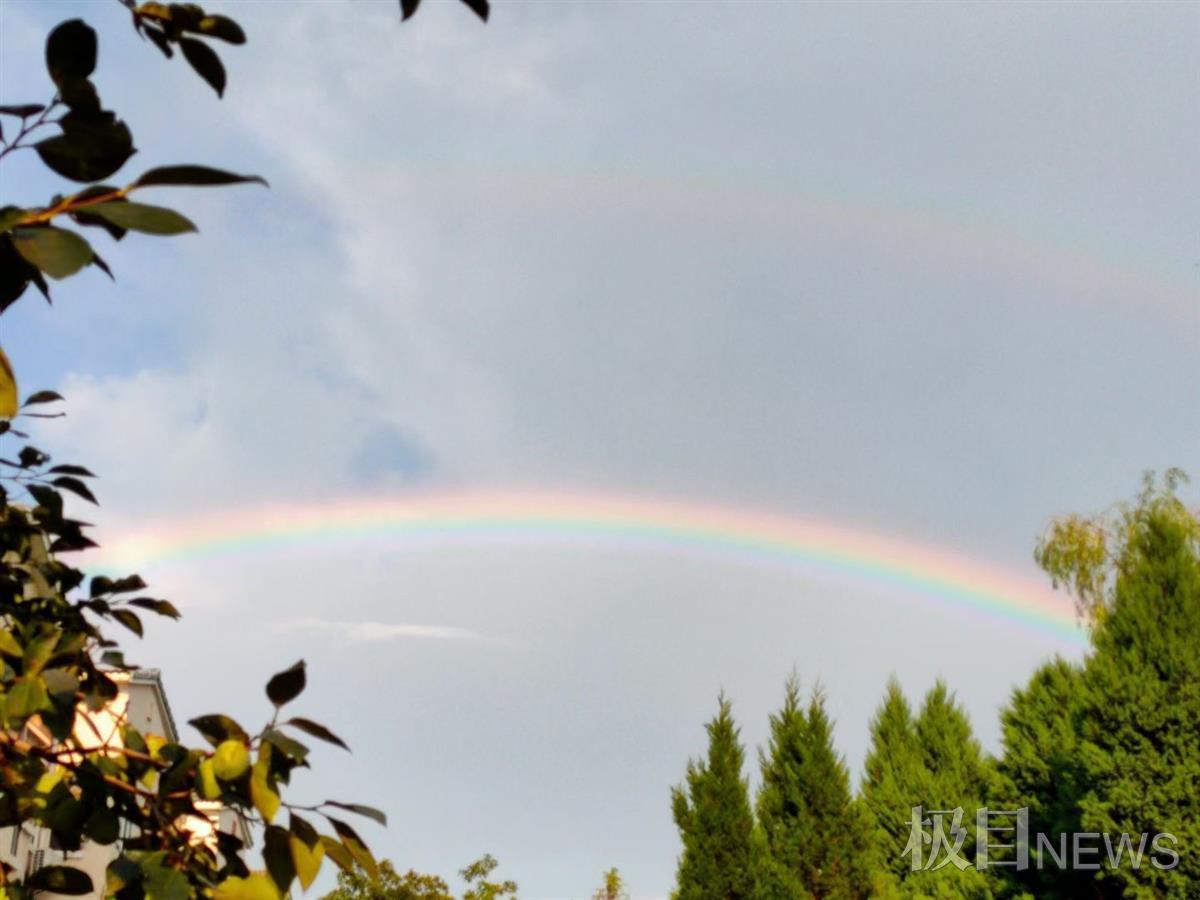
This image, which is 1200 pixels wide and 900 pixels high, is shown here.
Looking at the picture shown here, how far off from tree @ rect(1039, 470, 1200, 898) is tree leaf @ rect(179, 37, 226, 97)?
11.9 meters

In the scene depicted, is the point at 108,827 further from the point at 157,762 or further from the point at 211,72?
the point at 211,72

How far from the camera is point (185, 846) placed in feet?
5.27

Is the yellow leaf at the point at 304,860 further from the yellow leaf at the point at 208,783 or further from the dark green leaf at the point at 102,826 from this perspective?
the dark green leaf at the point at 102,826

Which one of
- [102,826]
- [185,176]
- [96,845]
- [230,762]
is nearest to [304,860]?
[230,762]

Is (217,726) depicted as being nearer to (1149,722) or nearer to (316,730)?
(316,730)

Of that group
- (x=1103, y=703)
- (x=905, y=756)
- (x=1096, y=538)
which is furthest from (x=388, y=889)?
(x=1103, y=703)

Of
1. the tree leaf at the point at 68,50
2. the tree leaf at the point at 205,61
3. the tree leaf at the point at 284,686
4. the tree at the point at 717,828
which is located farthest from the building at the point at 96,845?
the tree leaf at the point at 68,50

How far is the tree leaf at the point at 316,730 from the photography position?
1.46m

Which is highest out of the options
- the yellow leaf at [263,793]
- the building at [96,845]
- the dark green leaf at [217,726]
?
the building at [96,845]

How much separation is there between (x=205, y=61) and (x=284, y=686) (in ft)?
2.65

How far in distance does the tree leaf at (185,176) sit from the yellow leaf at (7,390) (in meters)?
0.37

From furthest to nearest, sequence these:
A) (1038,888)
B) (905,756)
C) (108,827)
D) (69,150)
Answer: (905,756) < (1038,888) < (108,827) < (69,150)

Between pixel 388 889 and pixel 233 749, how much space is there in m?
33.8

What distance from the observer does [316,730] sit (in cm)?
149
